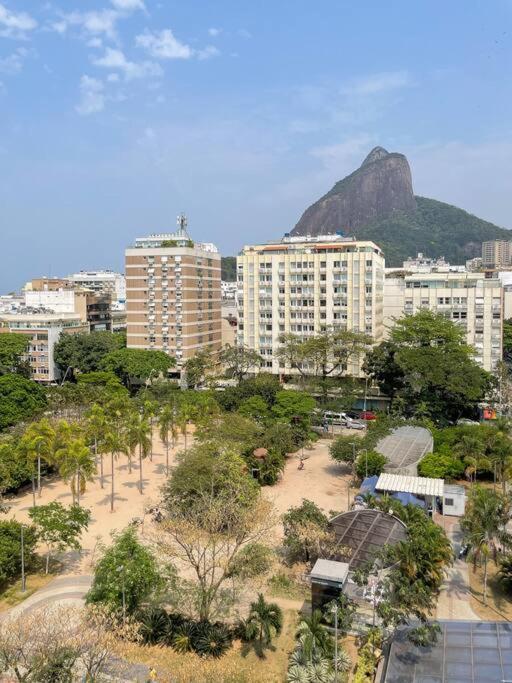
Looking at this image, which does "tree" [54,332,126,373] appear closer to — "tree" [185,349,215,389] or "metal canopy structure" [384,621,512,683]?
"tree" [185,349,215,389]

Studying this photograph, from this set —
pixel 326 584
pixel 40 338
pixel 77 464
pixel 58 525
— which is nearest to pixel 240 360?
pixel 40 338

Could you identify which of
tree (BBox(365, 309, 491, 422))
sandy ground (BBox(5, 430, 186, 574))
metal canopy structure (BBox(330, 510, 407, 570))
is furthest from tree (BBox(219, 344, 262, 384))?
metal canopy structure (BBox(330, 510, 407, 570))

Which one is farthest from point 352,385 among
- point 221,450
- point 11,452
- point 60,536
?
point 60,536

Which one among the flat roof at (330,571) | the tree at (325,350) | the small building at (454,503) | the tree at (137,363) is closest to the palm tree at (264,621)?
the flat roof at (330,571)

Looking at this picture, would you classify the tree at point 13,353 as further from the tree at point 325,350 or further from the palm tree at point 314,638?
the palm tree at point 314,638

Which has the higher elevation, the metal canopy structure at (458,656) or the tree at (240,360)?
the tree at (240,360)

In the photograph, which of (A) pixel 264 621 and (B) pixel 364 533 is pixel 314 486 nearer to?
(B) pixel 364 533

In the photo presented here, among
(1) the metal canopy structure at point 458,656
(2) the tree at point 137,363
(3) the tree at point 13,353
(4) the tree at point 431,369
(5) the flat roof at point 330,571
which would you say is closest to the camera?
(1) the metal canopy structure at point 458,656
